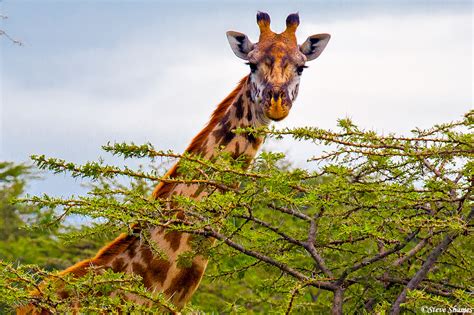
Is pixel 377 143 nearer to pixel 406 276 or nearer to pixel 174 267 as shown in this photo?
pixel 406 276

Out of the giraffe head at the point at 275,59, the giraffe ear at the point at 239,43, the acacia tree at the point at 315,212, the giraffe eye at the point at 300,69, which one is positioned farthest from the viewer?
the giraffe ear at the point at 239,43

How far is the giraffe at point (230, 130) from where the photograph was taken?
21.9ft

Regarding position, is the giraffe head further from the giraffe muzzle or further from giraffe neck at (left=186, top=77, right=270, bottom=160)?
giraffe neck at (left=186, top=77, right=270, bottom=160)

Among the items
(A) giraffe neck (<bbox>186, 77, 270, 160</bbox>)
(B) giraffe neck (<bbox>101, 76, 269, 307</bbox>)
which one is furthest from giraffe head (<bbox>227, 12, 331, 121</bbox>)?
(B) giraffe neck (<bbox>101, 76, 269, 307</bbox>)

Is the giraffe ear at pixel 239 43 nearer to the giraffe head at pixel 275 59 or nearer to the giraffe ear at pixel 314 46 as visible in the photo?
the giraffe head at pixel 275 59

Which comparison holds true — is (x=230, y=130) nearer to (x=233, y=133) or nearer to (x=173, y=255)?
(x=233, y=133)

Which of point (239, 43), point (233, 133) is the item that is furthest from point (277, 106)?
point (239, 43)

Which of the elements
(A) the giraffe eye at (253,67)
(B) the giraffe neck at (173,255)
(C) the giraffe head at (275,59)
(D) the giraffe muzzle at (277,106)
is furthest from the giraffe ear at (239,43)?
(D) the giraffe muzzle at (277,106)

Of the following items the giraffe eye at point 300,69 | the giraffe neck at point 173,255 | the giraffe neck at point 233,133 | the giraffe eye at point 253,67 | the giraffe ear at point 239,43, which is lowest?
the giraffe neck at point 173,255

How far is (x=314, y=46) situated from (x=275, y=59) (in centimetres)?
81

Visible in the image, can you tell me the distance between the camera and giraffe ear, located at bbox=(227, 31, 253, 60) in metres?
7.61

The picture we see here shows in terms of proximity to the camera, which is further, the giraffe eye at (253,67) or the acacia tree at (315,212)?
the giraffe eye at (253,67)

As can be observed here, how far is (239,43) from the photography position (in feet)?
25.1

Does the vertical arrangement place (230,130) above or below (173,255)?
above
